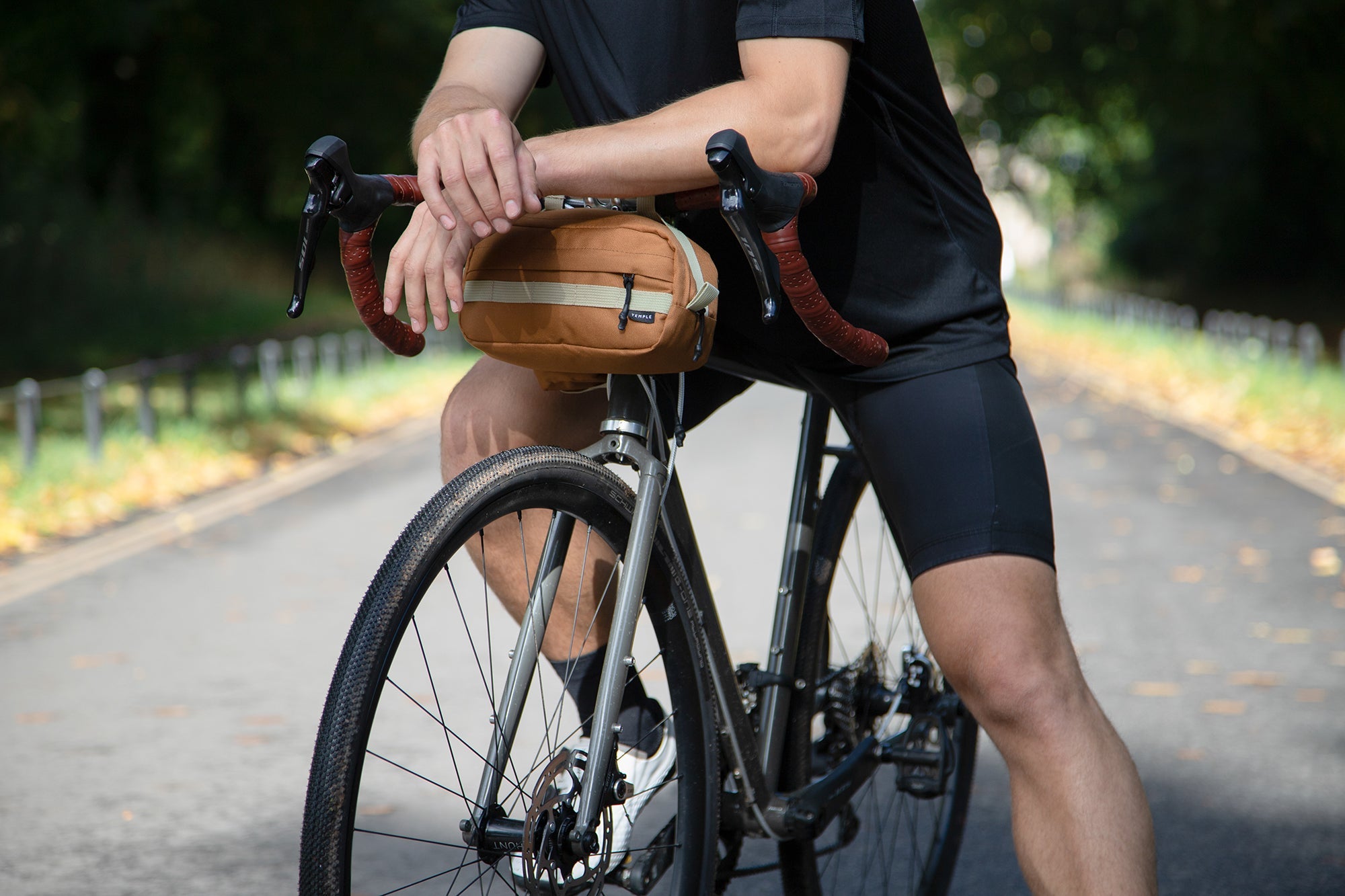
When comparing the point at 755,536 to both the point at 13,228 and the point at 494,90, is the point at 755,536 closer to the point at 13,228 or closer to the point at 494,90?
the point at 494,90

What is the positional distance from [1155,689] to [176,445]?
26.3ft

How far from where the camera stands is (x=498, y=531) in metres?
2.07

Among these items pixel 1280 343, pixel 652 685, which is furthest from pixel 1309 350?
pixel 652 685

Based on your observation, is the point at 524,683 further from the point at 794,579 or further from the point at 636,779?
the point at 794,579

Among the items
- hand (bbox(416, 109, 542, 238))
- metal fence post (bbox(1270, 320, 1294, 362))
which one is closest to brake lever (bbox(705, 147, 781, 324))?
hand (bbox(416, 109, 542, 238))

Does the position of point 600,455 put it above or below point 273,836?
above

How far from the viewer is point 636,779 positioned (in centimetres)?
226

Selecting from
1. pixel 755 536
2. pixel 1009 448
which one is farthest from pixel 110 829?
pixel 755 536

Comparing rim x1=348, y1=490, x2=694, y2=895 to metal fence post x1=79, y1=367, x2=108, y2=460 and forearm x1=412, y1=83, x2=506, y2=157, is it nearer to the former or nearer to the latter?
forearm x1=412, y1=83, x2=506, y2=157

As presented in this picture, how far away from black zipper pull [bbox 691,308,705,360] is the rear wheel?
2.37 feet

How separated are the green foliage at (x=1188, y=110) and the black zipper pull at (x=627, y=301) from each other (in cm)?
1934

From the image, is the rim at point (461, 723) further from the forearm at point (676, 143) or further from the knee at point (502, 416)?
the forearm at point (676, 143)

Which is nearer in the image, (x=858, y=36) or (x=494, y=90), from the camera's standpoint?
(x=858, y=36)

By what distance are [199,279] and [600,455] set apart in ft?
81.1
